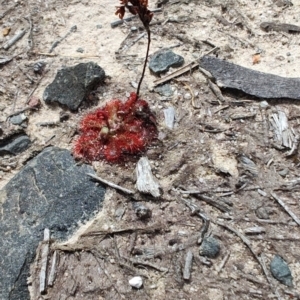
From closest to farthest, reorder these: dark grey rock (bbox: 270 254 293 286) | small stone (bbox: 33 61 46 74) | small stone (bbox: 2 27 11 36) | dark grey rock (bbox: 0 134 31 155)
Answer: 1. dark grey rock (bbox: 270 254 293 286)
2. dark grey rock (bbox: 0 134 31 155)
3. small stone (bbox: 33 61 46 74)
4. small stone (bbox: 2 27 11 36)

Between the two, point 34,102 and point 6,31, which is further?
point 6,31

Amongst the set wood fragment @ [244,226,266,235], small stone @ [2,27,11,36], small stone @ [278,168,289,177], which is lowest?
small stone @ [278,168,289,177]

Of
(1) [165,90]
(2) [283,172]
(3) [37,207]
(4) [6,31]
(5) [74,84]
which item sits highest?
(4) [6,31]

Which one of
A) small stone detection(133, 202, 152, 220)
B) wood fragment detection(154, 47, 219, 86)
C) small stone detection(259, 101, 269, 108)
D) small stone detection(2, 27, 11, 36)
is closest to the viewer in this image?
small stone detection(133, 202, 152, 220)

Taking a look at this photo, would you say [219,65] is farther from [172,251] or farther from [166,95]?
[172,251]

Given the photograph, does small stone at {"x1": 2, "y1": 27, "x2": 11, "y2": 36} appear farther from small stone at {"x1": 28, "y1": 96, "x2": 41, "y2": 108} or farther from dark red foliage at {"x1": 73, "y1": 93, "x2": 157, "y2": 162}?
dark red foliage at {"x1": 73, "y1": 93, "x2": 157, "y2": 162}

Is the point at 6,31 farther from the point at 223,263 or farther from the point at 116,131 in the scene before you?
the point at 223,263

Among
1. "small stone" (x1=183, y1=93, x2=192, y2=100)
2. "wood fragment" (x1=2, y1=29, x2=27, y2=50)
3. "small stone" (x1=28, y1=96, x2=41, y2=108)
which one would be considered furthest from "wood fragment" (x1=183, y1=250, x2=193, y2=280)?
"wood fragment" (x1=2, y1=29, x2=27, y2=50)

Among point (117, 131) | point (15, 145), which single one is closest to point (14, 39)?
point (15, 145)
